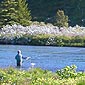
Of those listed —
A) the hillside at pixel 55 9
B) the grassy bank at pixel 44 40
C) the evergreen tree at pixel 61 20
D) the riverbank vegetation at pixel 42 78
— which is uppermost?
the hillside at pixel 55 9

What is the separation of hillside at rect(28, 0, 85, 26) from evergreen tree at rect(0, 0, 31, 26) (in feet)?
43.1

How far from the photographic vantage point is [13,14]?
91.4m

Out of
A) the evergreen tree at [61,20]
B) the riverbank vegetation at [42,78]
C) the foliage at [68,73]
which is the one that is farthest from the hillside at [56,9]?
the foliage at [68,73]

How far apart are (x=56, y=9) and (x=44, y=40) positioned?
2831 cm

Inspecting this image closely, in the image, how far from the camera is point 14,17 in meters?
91.6

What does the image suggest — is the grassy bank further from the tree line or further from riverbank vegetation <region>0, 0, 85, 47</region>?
the tree line

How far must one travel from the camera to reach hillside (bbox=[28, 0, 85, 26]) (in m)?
105

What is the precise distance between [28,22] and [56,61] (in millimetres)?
43532

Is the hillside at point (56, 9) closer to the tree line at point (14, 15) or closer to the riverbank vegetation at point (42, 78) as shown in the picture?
the tree line at point (14, 15)

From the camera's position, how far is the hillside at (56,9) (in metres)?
105

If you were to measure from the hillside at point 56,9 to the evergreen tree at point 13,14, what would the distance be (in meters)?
13.1

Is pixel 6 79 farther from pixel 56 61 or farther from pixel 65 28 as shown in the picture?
pixel 65 28

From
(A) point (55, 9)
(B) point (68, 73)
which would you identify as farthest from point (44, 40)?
(B) point (68, 73)

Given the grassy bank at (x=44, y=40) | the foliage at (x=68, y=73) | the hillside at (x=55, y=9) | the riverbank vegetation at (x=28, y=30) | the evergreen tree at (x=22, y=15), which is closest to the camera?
the foliage at (x=68, y=73)
